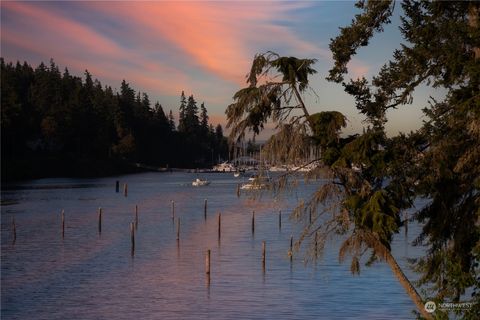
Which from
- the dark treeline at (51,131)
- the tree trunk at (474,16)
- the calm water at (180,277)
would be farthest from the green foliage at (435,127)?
the dark treeline at (51,131)

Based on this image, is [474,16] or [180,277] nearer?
[474,16]

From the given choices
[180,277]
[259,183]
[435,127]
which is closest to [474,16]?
[435,127]

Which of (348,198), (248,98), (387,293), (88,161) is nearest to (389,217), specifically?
(348,198)

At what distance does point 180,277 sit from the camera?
1560 inches

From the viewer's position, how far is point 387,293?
34750mm

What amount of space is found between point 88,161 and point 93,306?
495ft

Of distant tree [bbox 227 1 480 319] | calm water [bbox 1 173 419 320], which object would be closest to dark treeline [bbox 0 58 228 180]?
calm water [bbox 1 173 419 320]

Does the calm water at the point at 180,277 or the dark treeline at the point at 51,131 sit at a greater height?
the dark treeline at the point at 51,131

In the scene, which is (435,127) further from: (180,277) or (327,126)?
(180,277)

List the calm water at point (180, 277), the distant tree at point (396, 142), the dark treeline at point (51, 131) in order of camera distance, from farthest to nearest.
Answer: the dark treeline at point (51, 131) → the calm water at point (180, 277) → the distant tree at point (396, 142)

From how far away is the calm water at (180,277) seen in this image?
31.4 meters

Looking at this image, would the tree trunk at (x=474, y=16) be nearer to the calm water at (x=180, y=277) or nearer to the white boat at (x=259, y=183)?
the white boat at (x=259, y=183)

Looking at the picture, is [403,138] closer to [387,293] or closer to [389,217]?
[389,217]

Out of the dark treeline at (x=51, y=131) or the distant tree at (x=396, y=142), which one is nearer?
the distant tree at (x=396, y=142)
